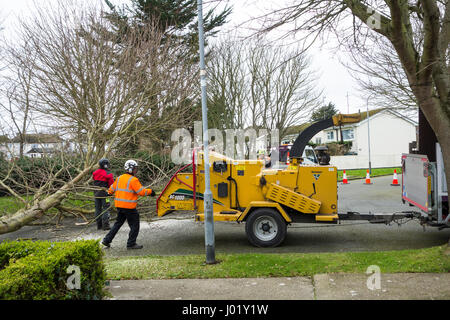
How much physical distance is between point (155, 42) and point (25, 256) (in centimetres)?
894

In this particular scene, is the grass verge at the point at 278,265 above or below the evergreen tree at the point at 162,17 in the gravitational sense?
below

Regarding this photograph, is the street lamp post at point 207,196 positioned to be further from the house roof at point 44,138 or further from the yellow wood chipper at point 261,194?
the house roof at point 44,138

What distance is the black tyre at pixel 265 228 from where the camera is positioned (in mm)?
7355

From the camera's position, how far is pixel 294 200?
7387mm

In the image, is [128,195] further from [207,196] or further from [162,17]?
[162,17]

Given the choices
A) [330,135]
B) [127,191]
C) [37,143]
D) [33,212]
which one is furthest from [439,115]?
[330,135]

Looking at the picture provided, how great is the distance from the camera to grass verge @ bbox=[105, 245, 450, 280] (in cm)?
544

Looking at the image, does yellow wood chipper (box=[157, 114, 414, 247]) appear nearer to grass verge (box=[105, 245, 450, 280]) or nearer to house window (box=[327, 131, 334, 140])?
grass verge (box=[105, 245, 450, 280])

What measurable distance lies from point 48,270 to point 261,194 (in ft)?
15.5

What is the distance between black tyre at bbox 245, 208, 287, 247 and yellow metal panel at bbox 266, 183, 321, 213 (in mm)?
274

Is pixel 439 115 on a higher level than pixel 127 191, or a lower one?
Answer: higher

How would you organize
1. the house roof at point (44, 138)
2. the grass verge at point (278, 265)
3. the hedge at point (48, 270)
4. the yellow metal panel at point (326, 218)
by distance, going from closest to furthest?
the hedge at point (48, 270)
the grass verge at point (278, 265)
the yellow metal panel at point (326, 218)
the house roof at point (44, 138)

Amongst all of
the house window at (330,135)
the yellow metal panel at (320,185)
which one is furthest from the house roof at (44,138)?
the house window at (330,135)
